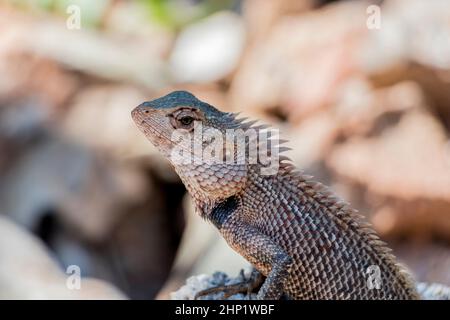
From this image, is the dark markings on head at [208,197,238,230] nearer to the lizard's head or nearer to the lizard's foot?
the lizard's head

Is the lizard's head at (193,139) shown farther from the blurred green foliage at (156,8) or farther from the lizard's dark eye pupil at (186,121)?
the blurred green foliage at (156,8)

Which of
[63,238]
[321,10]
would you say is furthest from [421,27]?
[63,238]

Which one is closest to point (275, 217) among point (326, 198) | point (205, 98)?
point (326, 198)

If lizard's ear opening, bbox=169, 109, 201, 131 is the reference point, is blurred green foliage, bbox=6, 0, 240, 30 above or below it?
above

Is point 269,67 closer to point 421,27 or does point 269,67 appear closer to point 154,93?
point 154,93

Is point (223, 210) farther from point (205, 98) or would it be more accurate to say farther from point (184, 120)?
point (205, 98)

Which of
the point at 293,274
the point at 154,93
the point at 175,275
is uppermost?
the point at 154,93

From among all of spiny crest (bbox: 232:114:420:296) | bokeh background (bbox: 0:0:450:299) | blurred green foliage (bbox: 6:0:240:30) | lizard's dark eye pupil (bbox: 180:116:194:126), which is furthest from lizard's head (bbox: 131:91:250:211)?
blurred green foliage (bbox: 6:0:240:30)
